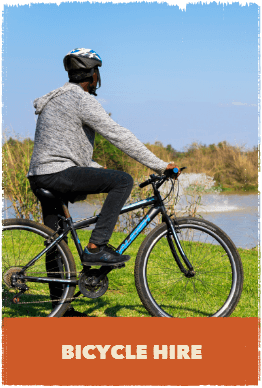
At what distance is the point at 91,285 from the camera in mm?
3111

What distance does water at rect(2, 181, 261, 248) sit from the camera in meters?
8.84

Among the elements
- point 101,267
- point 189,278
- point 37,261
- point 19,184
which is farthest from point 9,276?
point 19,184

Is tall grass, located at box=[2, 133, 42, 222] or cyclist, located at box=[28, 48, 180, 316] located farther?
tall grass, located at box=[2, 133, 42, 222]

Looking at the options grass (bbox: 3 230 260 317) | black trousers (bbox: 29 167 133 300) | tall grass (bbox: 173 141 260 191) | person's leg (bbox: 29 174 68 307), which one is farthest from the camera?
tall grass (bbox: 173 141 260 191)

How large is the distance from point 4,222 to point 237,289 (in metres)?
1.95

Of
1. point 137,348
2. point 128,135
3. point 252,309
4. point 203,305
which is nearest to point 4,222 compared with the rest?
point 128,135

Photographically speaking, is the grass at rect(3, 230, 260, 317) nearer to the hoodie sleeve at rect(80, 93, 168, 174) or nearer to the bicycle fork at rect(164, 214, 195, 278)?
the bicycle fork at rect(164, 214, 195, 278)

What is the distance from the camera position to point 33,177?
3.08 meters

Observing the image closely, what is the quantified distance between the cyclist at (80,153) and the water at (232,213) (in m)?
1.98

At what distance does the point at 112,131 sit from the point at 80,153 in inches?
12.0

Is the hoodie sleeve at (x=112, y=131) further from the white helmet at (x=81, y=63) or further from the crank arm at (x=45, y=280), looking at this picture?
the crank arm at (x=45, y=280)

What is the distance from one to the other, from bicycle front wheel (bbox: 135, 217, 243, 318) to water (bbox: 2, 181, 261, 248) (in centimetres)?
157

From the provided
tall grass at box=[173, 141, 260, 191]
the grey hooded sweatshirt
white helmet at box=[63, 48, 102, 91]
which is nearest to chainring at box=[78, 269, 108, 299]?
the grey hooded sweatshirt

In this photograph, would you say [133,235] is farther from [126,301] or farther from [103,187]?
[126,301]
